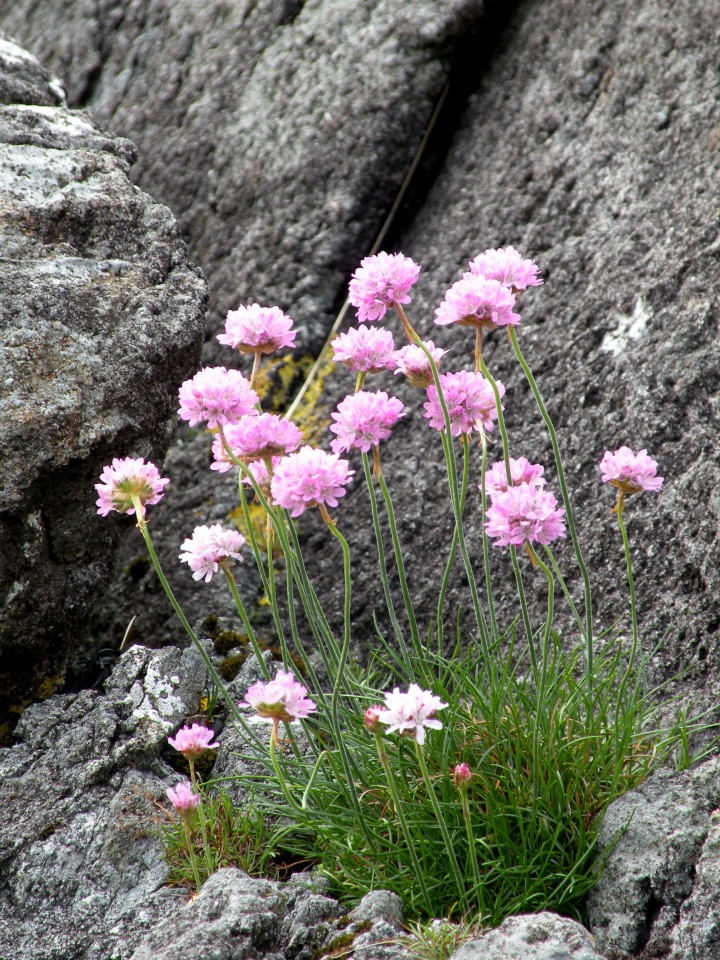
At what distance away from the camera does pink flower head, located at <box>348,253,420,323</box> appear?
2.04 metres

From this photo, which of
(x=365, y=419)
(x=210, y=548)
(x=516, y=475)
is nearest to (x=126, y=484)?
(x=210, y=548)

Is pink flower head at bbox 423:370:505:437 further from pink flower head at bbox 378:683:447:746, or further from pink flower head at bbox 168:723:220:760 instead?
pink flower head at bbox 168:723:220:760

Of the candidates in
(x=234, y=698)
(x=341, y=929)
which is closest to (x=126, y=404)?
(x=234, y=698)

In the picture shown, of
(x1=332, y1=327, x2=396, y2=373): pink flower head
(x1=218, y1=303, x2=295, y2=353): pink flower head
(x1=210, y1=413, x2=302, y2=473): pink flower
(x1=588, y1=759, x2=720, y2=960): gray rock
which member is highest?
(x1=332, y1=327, x2=396, y2=373): pink flower head

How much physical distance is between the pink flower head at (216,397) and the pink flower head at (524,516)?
578mm

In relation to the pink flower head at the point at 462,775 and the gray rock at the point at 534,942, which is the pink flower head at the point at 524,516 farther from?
the gray rock at the point at 534,942

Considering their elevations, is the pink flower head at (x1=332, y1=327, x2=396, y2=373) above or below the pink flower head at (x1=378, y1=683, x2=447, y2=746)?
above

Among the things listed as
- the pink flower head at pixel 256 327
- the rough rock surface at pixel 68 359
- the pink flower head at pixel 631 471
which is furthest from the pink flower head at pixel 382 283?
the rough rock surface at pixel 68 359

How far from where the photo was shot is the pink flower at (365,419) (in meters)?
2.04

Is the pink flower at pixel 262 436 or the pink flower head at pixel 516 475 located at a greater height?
the pink flower head at pixel 516 475

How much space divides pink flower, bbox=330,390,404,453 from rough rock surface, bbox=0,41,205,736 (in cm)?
79

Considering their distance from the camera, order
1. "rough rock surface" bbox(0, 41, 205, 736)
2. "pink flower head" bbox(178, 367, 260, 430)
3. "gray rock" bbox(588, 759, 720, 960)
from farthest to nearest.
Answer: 1. "rough rock surface" bbox(0, 41, 205, 736)
2. "pink flower head" bbox(178, 367, 260, 430)
3. "gray rock" bbox(588, 759, 720, 960)

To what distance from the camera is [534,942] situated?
5.37 feet

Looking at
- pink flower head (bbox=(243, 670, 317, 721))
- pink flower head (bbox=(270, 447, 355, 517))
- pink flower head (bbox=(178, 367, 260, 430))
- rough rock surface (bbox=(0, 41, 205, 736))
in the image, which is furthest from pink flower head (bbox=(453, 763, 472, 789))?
rough rock surface (bbox=(0, 41, 205, 736))
